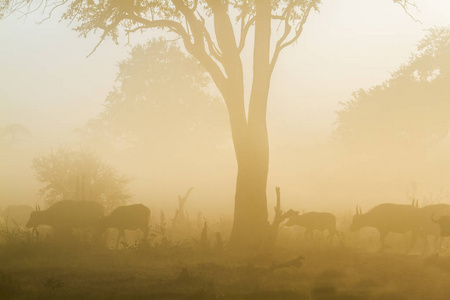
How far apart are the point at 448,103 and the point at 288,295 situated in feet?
123

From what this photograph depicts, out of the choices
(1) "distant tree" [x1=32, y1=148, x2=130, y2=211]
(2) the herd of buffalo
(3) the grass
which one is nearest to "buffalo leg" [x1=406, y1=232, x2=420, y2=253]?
(2) the herd of buffalo

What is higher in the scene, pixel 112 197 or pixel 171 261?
pixel 112 197

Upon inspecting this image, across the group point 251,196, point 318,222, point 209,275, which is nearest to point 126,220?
point 251,196

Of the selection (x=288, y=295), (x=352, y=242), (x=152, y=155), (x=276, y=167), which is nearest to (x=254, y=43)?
(x=352, y=242)

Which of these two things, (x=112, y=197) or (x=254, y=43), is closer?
(x=254, y=43)

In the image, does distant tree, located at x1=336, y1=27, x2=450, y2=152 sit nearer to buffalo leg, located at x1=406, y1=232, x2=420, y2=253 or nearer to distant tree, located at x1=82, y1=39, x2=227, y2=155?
distant tree, located at x1=82, y1=39, x2=227, y2=155

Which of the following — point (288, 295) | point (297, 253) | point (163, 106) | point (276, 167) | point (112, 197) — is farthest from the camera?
point (276, 167)

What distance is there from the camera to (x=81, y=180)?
2559 cm

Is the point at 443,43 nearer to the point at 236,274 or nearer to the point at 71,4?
the point at 71,4

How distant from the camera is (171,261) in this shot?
14867 mm

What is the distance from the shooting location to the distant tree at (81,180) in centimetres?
2544

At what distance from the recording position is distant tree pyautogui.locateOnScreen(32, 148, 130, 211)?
2544 centimetres

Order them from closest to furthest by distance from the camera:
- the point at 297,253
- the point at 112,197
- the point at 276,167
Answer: the point at 297,253 < the point at 112,197 < the point at 276,167

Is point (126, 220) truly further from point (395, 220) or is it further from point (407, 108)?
point (407, 108)
